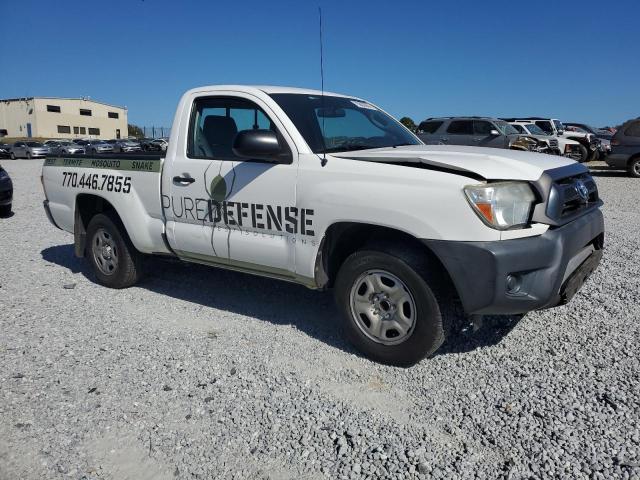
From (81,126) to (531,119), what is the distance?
232ft

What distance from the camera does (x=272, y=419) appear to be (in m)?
2.97

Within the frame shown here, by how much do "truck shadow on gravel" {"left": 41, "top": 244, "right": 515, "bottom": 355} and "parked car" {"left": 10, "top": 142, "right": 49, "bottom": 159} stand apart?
34873 millimetres

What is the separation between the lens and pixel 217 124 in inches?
180

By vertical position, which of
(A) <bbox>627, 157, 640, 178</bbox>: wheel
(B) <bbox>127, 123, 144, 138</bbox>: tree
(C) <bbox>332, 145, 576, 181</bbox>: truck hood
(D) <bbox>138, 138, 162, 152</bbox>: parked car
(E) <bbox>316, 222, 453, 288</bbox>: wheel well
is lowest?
(E) <bbox>316, 222, 453, 288</bbox>: wheel well

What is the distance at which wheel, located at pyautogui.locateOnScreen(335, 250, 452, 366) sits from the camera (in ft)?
10.8

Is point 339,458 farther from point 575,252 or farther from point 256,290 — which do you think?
point 256,290

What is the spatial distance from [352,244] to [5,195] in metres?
9.25

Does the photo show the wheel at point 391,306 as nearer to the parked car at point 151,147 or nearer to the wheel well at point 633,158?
the parked car at point 151,147

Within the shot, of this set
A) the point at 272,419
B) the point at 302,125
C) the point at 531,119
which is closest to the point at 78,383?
the point at 272,419

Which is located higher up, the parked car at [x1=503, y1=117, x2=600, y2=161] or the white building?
the white building

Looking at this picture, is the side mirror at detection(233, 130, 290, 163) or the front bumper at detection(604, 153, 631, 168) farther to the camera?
the front bumper at detection(604, 153, 631, 168)

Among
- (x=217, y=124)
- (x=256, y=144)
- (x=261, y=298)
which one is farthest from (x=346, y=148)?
(x=261, y=298)

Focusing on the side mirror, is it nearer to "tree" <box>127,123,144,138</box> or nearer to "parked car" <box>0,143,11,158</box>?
"parked car" <box>0,143,11,158</box>

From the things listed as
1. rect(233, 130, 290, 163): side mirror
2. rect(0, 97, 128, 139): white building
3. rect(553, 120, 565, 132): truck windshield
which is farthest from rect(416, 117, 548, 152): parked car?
rect(0, 97, 128, 139): white building
